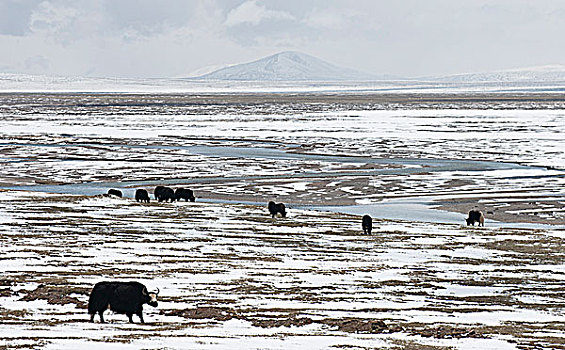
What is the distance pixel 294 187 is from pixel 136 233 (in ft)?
54.0

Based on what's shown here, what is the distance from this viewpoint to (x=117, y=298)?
44.5 feet

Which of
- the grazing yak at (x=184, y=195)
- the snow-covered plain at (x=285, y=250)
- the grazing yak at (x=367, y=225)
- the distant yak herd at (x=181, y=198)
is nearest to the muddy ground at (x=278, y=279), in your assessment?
the snow-covered plain at (x=285, y=250)

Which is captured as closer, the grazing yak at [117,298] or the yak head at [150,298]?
the grazing yak at [117,298]

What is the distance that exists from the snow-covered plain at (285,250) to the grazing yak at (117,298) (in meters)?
0.34

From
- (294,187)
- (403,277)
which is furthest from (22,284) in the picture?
(294,187)

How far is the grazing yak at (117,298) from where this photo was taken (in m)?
13.5

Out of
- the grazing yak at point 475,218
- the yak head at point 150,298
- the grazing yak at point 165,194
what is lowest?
the grazing yak at point 475,218

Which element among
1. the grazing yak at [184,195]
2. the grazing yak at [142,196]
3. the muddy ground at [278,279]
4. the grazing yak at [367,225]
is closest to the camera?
the muddy ground at [278,279]

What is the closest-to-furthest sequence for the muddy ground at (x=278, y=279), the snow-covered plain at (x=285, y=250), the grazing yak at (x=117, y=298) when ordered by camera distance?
the muddy ground at (x=278, y=279)
the grazing yak at (x=117, y=298)
the snow-covered plain at (x=285, y=250)

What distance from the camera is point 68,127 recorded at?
8800 cm

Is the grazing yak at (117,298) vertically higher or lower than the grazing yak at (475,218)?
higher

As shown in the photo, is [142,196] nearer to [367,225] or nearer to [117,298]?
[367,225]

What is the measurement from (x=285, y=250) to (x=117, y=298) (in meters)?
11.2

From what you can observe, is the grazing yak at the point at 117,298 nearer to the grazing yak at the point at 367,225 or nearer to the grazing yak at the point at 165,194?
the grazing yak at the point at 367,225
